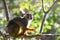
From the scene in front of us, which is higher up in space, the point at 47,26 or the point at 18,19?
the point at 18,19

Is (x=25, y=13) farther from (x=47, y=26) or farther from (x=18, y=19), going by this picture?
(x=47, y=26)

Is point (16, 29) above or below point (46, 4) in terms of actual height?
below

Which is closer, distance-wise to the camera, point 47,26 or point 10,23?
point 10,23

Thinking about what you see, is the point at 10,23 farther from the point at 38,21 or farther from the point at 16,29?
the point at 38,21

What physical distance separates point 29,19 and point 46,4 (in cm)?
112

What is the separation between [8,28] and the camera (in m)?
3.93

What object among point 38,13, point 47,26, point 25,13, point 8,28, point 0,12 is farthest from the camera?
point 0,12

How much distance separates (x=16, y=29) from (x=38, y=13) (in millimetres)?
1296

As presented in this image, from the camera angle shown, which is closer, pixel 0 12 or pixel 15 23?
pixel 15 23

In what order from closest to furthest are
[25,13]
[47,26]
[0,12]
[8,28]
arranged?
[25,13] → [8,28] → [47,26] → [0,12]

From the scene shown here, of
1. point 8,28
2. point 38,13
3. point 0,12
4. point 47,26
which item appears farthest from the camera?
point 0,12

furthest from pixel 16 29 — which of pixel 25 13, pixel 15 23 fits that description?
pixel 25 13

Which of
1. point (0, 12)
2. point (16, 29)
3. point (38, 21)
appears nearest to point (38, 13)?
point (38, 21)

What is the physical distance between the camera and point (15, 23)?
13.1 ft
